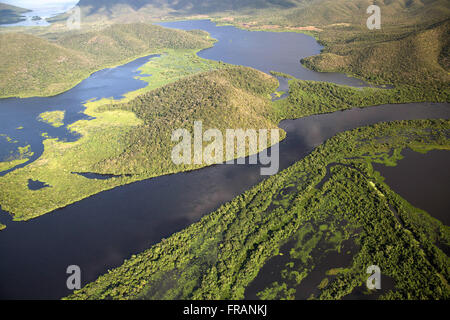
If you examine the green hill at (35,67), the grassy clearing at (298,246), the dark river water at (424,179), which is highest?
the green hill at (35,67)

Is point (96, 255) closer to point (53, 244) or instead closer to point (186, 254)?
point (53, 244)

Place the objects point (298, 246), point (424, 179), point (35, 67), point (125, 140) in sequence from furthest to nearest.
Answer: point (35, 67), point (125, 140), point (424, 179), point (298, 246)

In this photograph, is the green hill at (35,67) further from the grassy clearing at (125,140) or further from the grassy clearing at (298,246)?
the grassy clearing at (298,246)

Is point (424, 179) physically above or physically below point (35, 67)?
below

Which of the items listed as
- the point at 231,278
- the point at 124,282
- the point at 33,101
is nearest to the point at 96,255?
the point at 124,282

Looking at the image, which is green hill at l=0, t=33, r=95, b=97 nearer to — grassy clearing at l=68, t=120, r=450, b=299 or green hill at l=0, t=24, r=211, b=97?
green hill at l=0, t=24, r=211, b=97

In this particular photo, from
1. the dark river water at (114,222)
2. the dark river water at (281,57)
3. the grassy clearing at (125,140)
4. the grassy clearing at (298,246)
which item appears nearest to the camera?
the grassy clearing at (298,246)

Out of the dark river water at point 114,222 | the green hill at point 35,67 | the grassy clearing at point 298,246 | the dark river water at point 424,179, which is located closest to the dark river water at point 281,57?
the dark river water at point 114,222

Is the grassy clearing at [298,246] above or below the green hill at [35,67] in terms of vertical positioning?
below

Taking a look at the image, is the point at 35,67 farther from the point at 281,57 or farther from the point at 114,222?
the point at 281,57

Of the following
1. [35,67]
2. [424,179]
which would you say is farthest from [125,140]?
[35,67]

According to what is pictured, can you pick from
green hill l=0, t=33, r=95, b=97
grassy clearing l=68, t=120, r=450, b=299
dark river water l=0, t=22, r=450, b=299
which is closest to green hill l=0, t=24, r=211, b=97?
green hill l=0, t=33, r=95, b=97
